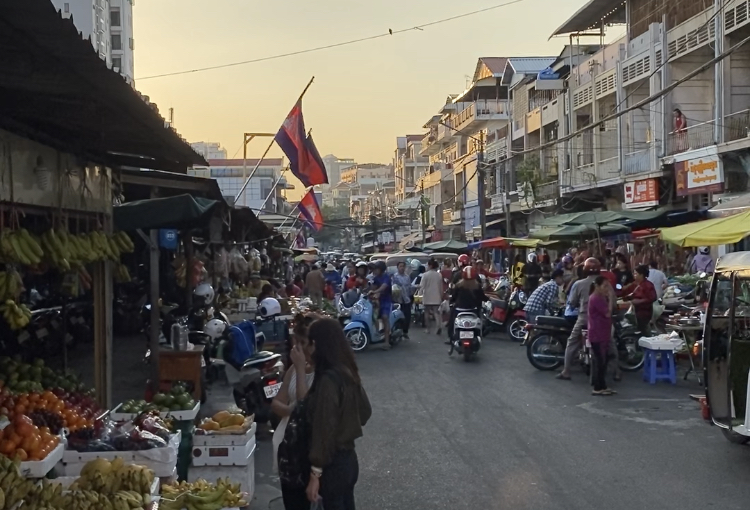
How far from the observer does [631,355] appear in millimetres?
14844

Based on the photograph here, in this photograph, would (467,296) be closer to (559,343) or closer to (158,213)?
(559,343)

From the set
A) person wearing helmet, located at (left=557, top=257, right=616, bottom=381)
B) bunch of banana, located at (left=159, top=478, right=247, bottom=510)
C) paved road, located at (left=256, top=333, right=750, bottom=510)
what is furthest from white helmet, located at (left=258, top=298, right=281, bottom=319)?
bunch of banana, located at (left=159, top=478, right=247, bottom=510)

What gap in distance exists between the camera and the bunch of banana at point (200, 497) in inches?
223

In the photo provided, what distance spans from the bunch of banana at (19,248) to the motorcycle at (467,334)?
1050cm

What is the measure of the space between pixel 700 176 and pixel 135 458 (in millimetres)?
21915

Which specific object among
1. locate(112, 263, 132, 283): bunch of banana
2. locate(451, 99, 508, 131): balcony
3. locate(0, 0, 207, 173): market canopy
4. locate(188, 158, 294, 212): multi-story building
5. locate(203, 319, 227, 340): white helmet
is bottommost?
locate(203, 319, 227, 340): white helmet

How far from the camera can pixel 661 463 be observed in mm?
8570

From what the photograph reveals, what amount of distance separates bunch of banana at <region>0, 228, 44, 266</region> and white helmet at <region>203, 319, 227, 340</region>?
558 cm

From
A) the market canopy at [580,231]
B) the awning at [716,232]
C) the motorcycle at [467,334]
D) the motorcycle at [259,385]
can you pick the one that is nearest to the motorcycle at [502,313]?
the market canopy at [580,231]

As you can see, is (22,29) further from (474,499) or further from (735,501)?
(735,501)

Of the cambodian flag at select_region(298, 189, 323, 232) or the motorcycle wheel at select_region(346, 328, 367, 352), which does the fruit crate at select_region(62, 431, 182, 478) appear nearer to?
the motorcycle wheel at select_region(346, 328, 367, 352)

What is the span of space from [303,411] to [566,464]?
13.5 ft

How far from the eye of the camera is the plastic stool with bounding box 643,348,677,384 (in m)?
13.7

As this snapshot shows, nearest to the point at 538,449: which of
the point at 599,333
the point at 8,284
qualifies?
the point at 599,333
